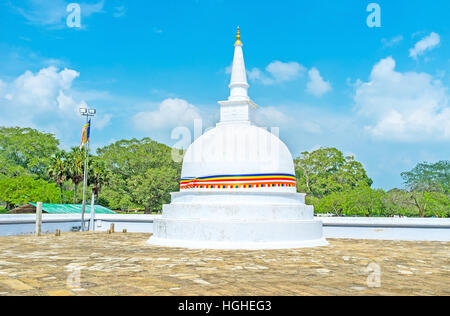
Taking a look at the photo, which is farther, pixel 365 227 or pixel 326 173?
pixel 326 173

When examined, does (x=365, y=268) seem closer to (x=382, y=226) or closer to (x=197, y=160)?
(x=197, y=160)

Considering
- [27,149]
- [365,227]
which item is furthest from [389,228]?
[27,149]

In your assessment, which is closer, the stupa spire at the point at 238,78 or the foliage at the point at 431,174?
the stupa spire at the point at 238,78

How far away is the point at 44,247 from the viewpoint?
15.0 m

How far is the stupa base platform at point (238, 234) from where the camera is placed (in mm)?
14992

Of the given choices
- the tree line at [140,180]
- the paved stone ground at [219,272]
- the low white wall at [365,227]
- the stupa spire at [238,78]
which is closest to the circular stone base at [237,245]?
the paved stone ground at [219,272]

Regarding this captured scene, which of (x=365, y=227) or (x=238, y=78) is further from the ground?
(x=238, y=78)

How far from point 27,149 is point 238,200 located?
39.9 meters

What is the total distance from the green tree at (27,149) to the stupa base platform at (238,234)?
3591 centimetres

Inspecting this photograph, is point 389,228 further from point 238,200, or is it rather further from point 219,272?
point 219,272

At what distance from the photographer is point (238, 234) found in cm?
1506

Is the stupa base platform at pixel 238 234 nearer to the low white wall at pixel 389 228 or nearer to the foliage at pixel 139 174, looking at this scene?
the low white wall at pixel 389 228

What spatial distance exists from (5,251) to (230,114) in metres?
11.4
